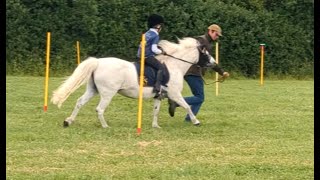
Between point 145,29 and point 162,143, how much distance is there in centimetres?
1669

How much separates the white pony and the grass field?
45 centimetres

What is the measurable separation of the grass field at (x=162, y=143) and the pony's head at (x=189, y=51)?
1202 mm

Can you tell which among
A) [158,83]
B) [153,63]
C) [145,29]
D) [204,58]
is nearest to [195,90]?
[204,58]

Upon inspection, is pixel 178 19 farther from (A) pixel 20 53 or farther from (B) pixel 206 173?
(B) pixel 206 173

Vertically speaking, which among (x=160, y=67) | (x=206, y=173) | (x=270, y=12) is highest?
(x=270, y=12)

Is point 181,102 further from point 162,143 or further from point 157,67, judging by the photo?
point 162,143

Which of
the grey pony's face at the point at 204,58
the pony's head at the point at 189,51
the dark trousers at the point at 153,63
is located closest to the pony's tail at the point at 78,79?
the dark trousers at the point at 153,63

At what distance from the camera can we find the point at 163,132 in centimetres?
1101

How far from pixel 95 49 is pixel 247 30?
6.56 meters

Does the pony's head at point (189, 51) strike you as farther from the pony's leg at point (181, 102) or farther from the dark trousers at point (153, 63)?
the pony's leg at point (181, 102)

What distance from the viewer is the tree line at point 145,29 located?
82.2ft

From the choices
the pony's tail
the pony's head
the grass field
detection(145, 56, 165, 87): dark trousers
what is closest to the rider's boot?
detection(145, 56, 165, 87): dark trousers
